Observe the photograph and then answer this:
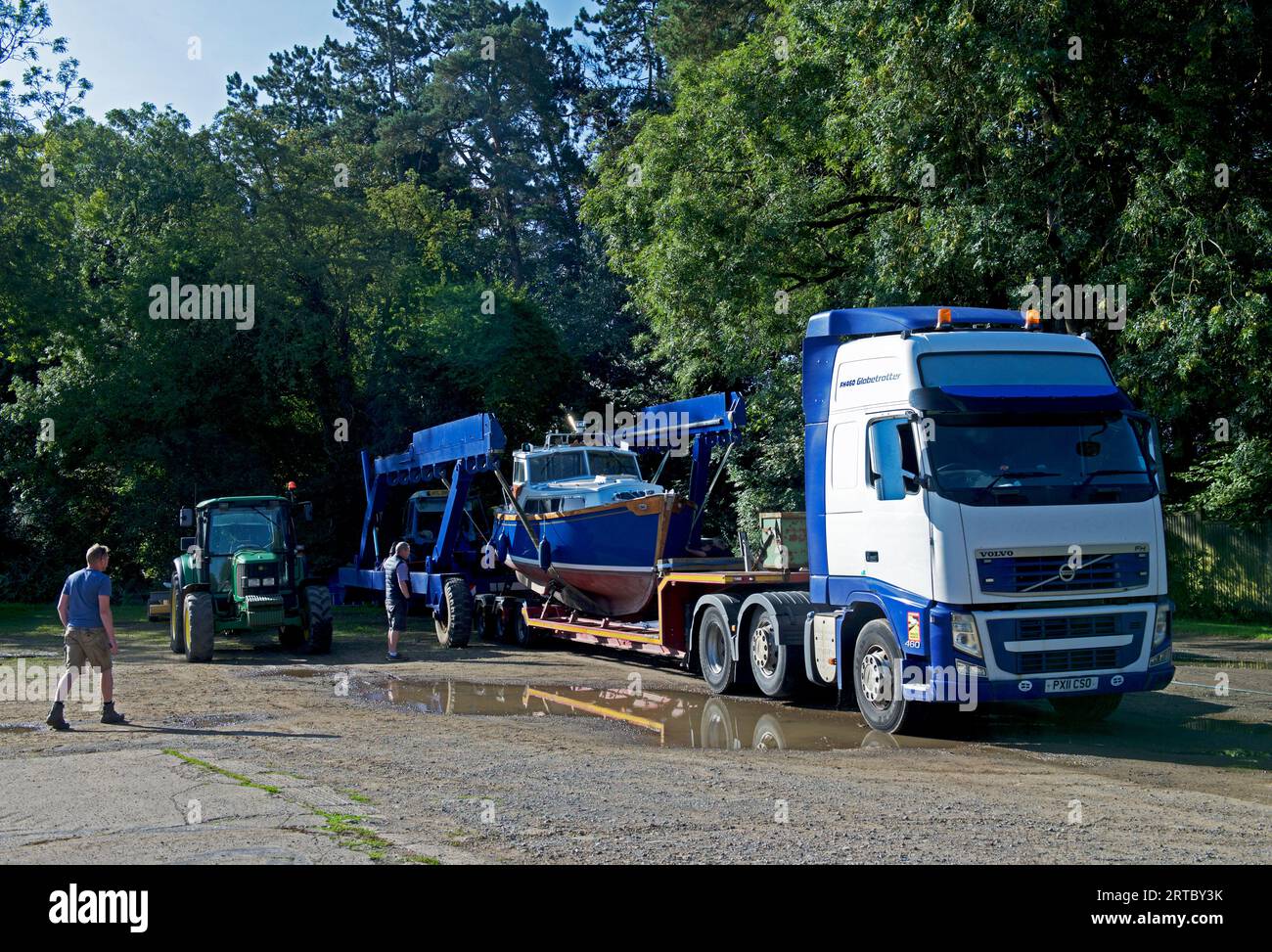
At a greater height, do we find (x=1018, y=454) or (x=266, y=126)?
(x=266, y=126)

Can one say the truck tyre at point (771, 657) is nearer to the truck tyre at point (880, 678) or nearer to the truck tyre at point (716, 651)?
the truck tyre at point (716, 651)

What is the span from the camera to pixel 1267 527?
917 inches

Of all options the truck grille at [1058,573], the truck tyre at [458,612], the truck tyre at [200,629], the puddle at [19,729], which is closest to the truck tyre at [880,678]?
the truck grille at [1058,573]

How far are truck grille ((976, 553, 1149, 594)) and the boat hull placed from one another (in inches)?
267

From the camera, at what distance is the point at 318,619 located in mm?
19438

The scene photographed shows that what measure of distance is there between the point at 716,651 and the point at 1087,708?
4.29 meters

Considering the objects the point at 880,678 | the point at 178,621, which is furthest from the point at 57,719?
the point at 178,621

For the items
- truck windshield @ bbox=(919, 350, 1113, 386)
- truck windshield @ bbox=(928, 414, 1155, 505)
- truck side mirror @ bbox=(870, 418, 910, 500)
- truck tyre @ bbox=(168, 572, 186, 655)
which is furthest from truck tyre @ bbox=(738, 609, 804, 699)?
truck tyre @ bbox=(168, 572, 186, 655)

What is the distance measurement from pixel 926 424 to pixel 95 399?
80.1 feet

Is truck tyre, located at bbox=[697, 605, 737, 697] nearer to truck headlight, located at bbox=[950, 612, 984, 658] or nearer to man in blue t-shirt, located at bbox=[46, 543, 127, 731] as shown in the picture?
truck headlight, located at bbox=[950, 612, 984, 658]

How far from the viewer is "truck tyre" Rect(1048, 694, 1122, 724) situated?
12.1 metres

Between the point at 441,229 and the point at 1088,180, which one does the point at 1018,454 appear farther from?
the point at 441,229

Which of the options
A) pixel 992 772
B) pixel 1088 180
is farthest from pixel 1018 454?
pixel 1088 180

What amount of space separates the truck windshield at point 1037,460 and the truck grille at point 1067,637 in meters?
1.06
